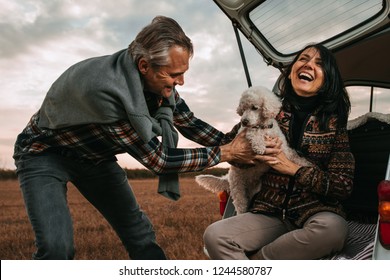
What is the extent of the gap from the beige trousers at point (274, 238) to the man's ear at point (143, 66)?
2.85ft

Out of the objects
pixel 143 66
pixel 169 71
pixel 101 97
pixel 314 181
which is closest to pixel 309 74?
pixel 314 181

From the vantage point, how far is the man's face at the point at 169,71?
231cm

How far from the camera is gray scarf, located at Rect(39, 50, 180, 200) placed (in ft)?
7.51

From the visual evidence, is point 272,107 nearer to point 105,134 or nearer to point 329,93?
point 329,93

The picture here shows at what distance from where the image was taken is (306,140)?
8.14 ft

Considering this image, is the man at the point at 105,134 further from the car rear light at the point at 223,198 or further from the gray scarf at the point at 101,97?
the car rear light at the point at 223,198

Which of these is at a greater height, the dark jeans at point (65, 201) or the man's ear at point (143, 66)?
the man's ear at point (143, 66)

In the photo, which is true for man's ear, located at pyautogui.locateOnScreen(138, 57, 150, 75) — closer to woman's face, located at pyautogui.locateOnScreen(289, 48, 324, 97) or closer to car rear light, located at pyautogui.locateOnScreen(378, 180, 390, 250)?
woman's face, located at pyautogui.locateOnScreen(289, 48, 324, 97)

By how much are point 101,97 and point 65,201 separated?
0.62 meters

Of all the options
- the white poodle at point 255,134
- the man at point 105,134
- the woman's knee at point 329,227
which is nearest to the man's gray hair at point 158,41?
the man at point 105,134

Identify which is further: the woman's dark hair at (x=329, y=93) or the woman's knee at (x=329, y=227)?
the woman's dark hair at (x=329, y=93)

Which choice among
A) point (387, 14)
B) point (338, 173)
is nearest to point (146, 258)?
point (338, 173)

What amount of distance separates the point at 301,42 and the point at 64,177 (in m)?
1.75
